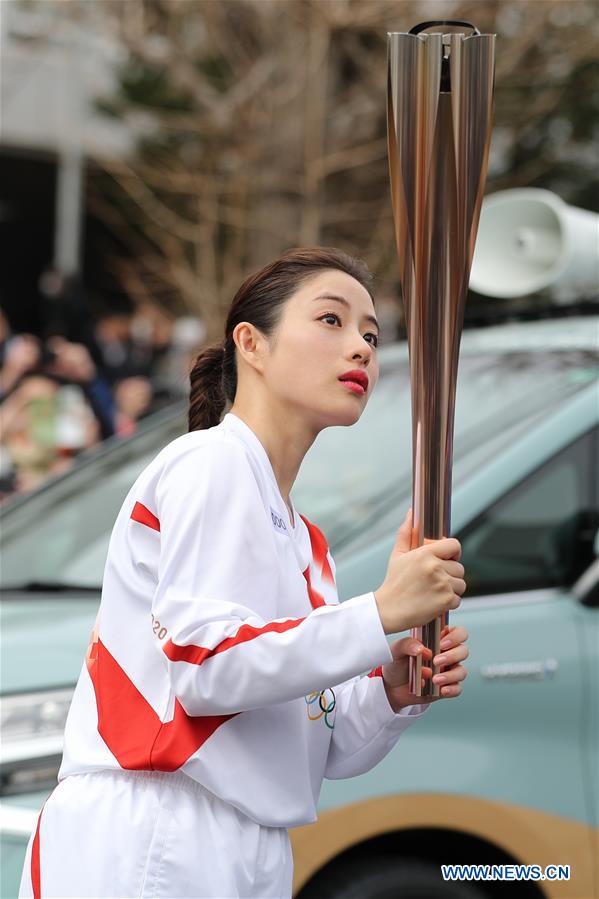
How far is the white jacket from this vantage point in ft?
4.98

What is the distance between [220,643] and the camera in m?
1.50

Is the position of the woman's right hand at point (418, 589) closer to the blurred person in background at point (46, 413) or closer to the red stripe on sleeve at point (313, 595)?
the red stripe on sleeve at point (313, 595)

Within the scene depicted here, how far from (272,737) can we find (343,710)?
0.25 m

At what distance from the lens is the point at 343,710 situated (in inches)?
75.4

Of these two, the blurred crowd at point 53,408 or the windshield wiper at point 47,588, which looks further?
the blurred crowd at point 53,408

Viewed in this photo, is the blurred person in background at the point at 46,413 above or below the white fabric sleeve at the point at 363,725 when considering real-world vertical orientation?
below

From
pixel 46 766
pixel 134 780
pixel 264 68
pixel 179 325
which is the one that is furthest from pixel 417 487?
pixel 179 325

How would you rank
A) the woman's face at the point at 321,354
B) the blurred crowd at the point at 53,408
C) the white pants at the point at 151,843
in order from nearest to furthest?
the white pants at the point at 151,843, the woman's face at the point at 321,354, the blurred crowd at the point at 53,408

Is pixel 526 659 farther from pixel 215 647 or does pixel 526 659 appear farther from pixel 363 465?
pixel 215 647

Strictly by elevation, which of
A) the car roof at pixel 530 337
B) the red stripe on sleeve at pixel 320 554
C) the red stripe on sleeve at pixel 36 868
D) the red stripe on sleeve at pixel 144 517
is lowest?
the red stripe on sleeve at pixel 36 868

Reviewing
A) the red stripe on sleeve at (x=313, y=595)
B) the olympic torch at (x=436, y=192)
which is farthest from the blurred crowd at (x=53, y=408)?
the olympic torch at (x=436, y=192)

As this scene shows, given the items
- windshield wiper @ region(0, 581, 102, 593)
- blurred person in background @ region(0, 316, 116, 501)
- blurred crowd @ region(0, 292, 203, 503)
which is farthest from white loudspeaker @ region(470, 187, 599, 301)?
blurred person in background @ region(0, 316, 116, 501)

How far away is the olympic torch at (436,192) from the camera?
1498 mm

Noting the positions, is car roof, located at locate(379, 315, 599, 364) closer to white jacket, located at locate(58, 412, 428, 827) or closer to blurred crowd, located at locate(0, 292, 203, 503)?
white jacket, located at locate(58, 412, 428, 827)
